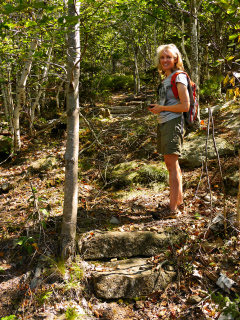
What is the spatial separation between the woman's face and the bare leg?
120 cm

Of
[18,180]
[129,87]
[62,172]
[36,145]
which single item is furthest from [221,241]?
[129,87]

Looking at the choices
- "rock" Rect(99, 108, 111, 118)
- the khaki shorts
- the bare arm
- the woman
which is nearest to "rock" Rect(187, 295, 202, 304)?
the woman

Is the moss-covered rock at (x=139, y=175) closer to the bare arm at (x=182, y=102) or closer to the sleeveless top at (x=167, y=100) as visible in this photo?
the sleeveless top at (x=167, y=100)

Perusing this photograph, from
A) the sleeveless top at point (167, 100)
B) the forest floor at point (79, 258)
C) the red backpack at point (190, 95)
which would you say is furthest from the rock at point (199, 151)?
the sleeveless top at point (167, 100)

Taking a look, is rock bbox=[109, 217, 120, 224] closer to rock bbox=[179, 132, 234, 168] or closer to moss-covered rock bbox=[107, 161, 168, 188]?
moss-covered rock bbox=[107, 161, 168, 188]

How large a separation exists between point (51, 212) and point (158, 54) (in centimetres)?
306

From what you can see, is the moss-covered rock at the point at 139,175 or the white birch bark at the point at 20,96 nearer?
the moss-covered rock at the point at 139,175

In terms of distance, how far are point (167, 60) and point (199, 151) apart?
2535 mm

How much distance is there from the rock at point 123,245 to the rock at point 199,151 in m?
2.28

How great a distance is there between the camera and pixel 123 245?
11.1 ft

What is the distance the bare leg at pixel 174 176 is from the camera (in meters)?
3.43

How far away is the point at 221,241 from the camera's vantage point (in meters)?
3.15

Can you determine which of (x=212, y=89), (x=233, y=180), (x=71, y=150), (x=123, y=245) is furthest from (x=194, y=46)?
(x=123, y=245)

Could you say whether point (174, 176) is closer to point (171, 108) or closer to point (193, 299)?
point (171, 108)
